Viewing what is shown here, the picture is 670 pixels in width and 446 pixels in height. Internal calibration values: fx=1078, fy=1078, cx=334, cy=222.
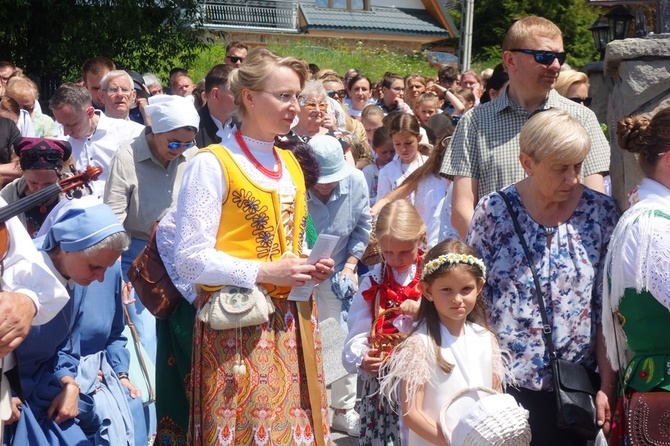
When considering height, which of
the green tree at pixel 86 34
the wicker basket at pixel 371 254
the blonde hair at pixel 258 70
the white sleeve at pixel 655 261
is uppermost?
the blonde hair at pixel 258 70

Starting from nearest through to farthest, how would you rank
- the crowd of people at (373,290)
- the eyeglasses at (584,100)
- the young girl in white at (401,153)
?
1. the crowd of people at (373,290)
2. the eyeglasses at (584,100)
3. the young girl in white at (401,153)

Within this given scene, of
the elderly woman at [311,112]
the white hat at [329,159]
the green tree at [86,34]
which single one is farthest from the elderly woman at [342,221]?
the green tree at [86,34]

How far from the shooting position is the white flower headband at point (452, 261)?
413 cm

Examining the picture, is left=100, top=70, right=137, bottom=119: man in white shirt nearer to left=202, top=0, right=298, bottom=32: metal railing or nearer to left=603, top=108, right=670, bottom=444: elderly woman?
left=603, top=108, right=670, bottom=444: elderly woman

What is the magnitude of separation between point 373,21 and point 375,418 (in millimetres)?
42327

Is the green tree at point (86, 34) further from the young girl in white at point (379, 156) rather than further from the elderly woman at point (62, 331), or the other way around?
the elderly woman at point (62, 331)

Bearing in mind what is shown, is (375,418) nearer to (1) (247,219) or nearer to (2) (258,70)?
(1) (247,219)

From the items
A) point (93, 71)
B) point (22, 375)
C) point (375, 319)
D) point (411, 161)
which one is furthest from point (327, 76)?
point (22, 375)

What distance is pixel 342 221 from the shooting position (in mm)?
6785

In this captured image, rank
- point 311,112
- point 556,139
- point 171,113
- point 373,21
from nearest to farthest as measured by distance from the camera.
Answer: point 556,139, point 171,113, point 311,112, point 373,21

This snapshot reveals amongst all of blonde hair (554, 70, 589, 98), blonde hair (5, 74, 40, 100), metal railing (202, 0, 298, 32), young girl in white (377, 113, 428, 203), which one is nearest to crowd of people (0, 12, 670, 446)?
blonde hair (554, 70, 589, 98)

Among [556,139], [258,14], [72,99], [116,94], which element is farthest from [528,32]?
[258,14]

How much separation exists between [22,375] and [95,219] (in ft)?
2.17

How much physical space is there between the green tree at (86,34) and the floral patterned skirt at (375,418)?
13.1m
